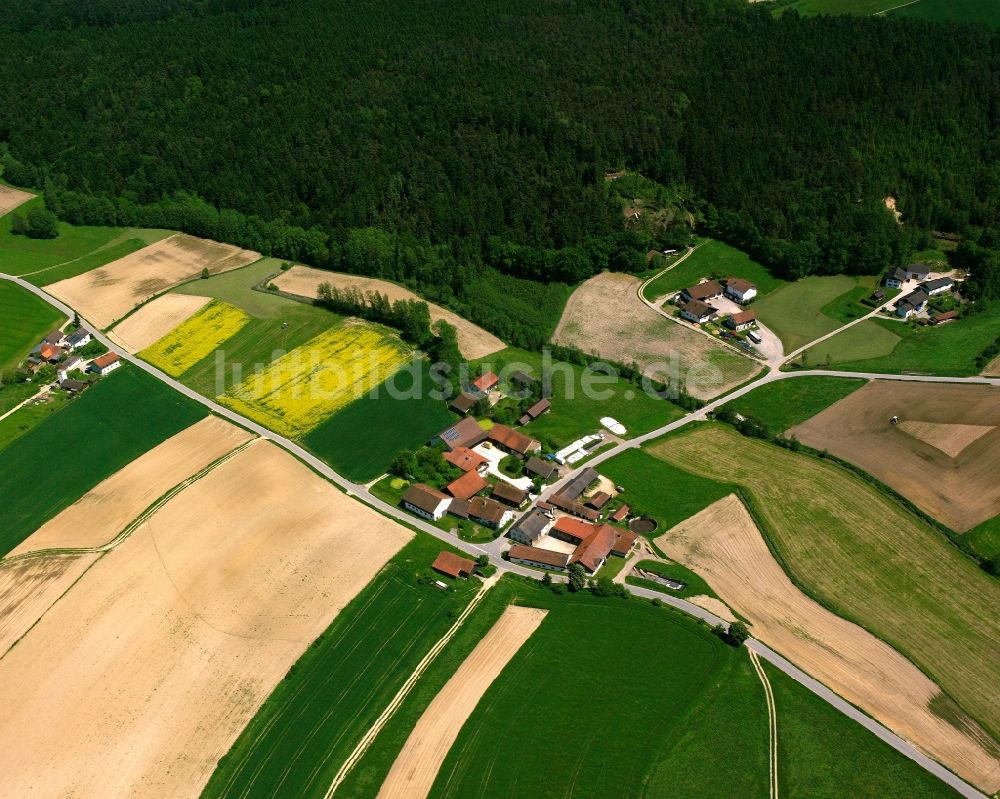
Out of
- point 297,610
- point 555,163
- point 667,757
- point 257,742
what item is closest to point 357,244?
point 555,163

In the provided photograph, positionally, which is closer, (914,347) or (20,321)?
(914,347)

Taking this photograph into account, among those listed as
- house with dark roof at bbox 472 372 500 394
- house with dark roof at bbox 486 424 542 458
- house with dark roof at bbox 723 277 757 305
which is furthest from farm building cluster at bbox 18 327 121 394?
house with dark roof at bbox 723 277 757 305

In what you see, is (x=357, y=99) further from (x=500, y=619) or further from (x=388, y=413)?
(x=500, y=619)

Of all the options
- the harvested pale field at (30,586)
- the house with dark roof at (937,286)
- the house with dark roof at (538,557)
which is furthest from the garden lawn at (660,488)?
the house with dark roof at (937,286)

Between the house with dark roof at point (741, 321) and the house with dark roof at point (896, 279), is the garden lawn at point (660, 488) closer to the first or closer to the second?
the house with dark roof at point (741, 321)

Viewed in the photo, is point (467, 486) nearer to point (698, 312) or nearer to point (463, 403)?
point (463, 403)

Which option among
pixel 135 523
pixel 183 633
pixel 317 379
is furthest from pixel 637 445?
pixel 135 523
